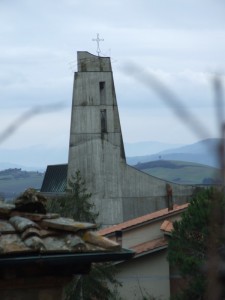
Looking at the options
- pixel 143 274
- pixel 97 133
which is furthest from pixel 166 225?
pixel 97 133

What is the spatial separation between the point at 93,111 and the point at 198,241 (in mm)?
38401

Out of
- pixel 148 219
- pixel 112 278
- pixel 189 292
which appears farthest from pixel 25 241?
pixel 148 219

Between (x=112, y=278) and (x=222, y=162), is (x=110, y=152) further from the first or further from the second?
(x=222, y=162)

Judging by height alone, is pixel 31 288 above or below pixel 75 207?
below

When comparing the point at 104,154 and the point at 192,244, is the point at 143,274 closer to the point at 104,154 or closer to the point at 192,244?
the point at 192,244

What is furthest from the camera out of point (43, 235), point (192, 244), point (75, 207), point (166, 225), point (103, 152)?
point (103, 152)

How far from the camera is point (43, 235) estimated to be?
502 cm

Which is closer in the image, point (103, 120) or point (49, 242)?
point (49, 242)

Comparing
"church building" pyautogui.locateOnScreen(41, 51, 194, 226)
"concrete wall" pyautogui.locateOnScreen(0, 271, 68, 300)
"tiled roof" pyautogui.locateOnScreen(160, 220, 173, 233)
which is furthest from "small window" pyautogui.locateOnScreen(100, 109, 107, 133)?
"concrete wall" pyautogui.locateOnScreen(0, 271, 68, 300)

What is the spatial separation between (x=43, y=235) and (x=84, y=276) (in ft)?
47.8

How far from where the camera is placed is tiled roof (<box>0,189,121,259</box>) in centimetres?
476

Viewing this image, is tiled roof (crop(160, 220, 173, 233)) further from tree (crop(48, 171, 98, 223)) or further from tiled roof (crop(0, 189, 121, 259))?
tiled roof (crop(0, 189, 121, 259))

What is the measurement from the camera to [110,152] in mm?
57438

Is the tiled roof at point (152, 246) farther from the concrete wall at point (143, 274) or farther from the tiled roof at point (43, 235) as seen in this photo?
the tiled roof at point (43, 235)
